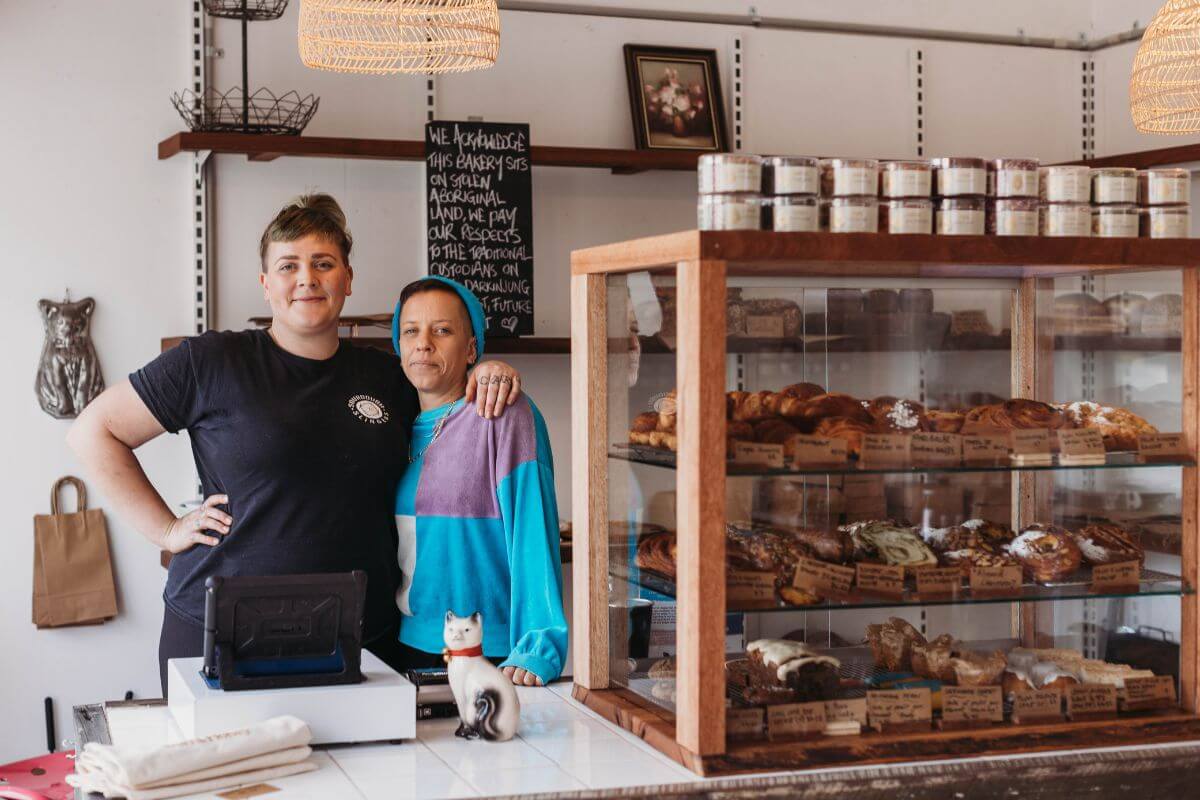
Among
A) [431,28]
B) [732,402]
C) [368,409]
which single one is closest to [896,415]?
[732,402]

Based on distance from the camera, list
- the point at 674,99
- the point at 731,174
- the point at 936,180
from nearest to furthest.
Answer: the point at 731,174
the point at 936,180
the point at 674,99

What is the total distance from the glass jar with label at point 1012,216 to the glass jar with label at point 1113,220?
129 mm

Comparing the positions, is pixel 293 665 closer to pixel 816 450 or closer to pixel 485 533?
pixel 485 533

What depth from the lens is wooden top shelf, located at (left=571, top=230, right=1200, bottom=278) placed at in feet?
6.17

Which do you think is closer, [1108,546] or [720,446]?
[720,446]

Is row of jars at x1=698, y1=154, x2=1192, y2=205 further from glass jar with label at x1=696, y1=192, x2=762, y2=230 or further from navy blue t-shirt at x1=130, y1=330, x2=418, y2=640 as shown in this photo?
navy blue t-shirt at x1=130, y1=330, x2=418, y2=640

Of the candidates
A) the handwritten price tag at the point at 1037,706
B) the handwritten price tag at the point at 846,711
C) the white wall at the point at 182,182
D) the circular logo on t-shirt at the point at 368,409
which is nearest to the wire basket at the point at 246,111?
the white wall at the point at 182,182

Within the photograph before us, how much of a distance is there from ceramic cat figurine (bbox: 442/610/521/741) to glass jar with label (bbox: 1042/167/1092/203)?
1047 mm

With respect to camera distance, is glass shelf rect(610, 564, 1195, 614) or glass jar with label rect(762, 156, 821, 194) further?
glass shelf rect(610, 564, 1195, 614)

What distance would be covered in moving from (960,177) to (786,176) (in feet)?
0.86

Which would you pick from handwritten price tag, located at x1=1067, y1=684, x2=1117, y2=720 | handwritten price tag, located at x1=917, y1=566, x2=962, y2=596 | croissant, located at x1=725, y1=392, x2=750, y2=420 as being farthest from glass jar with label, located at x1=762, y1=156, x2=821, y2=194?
handwritten price tag, located at x1=1067, y1=684, x2=1117, y2=720

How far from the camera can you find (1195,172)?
4500mm

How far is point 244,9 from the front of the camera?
12.5 ft

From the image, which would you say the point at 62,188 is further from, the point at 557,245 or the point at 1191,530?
the point at 1191,530
